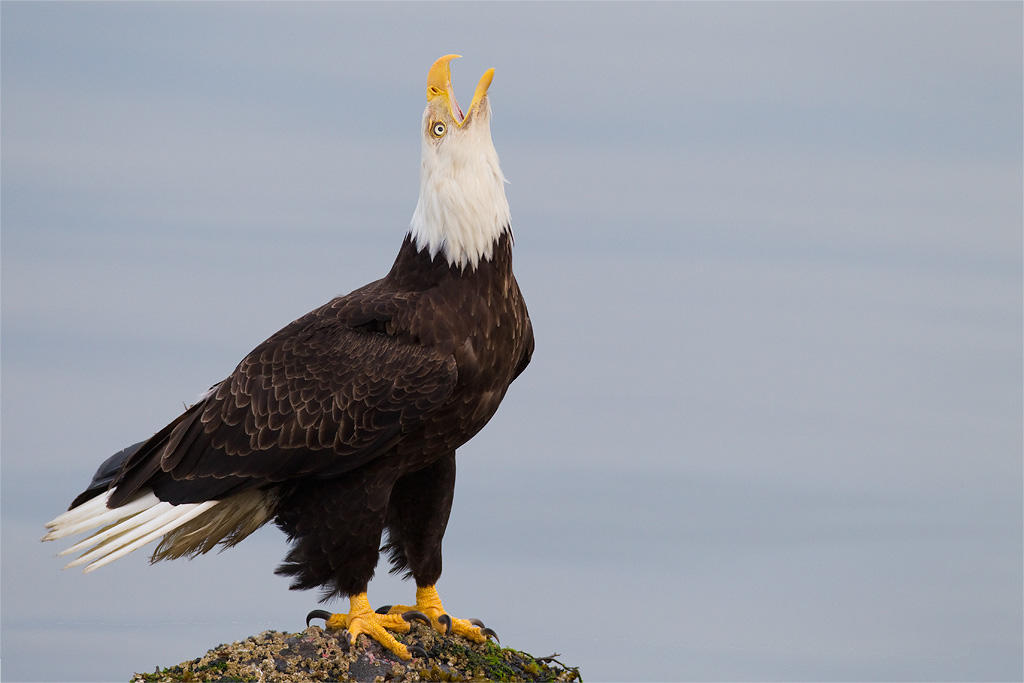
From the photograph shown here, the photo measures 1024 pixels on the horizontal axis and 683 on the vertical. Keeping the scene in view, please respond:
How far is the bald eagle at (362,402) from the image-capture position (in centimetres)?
855

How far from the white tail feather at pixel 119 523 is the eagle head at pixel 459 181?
6.52 ft

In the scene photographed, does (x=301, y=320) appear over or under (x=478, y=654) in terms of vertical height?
over

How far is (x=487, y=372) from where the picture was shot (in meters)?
8.70

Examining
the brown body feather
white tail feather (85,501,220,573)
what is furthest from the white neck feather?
white tail feather (85,501,220,573)

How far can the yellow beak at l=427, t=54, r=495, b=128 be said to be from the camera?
8633 mm

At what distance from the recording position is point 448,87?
28.8 feet

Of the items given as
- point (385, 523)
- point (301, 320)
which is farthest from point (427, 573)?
point (301, 320)

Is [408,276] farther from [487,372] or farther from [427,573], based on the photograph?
[427,573]

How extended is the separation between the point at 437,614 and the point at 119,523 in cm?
194

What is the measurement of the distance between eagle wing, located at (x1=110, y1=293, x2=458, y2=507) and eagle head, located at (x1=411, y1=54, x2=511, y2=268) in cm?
55

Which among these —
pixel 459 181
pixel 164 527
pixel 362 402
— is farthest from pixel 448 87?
pixel 164 527

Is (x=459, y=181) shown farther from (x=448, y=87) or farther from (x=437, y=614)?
(x=437, y=614)

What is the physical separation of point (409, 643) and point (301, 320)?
196 centimetres

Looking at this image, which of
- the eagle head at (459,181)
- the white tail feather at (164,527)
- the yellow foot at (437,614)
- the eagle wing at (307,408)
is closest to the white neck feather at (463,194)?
the eagle head at (459,181)
